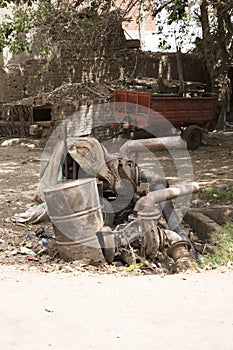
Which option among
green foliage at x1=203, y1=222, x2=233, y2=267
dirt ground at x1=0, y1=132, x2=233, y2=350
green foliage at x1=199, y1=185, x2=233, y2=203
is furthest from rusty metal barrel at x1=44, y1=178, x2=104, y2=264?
green foliage at x1=199, y1=185, x2=233, y2=203

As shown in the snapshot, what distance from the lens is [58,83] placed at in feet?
49.4

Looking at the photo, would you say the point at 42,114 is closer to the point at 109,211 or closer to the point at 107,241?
the point at 109,211

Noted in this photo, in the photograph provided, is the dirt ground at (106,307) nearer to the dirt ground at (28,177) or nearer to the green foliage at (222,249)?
the dirt ground at (28,177)

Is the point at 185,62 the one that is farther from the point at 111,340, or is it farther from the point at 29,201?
the point at 111,340

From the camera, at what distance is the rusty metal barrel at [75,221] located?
518 centimetres

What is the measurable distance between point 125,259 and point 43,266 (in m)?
0.91

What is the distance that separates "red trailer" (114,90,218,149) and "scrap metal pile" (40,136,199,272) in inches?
217

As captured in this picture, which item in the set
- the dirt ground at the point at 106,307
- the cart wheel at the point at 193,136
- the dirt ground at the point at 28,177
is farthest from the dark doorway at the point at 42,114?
the dirt ground at the point at 106,307

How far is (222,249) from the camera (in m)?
5.41

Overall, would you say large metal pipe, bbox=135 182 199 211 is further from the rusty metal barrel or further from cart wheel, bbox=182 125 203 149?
cart wheel, bbox=182 125 203 149

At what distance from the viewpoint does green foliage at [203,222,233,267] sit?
5128 mm

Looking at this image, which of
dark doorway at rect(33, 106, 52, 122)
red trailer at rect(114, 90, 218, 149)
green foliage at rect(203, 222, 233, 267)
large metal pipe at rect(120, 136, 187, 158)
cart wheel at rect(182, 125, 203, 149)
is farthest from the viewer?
dark doorway at rect(33, 106, 52, 122)

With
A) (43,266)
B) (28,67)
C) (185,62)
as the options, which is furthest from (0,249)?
(185,62)

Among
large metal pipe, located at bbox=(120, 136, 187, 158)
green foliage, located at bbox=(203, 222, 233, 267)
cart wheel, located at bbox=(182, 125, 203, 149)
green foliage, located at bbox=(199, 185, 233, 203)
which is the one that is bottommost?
green foliage, located at bbox=(203, 222, 233, 267)
